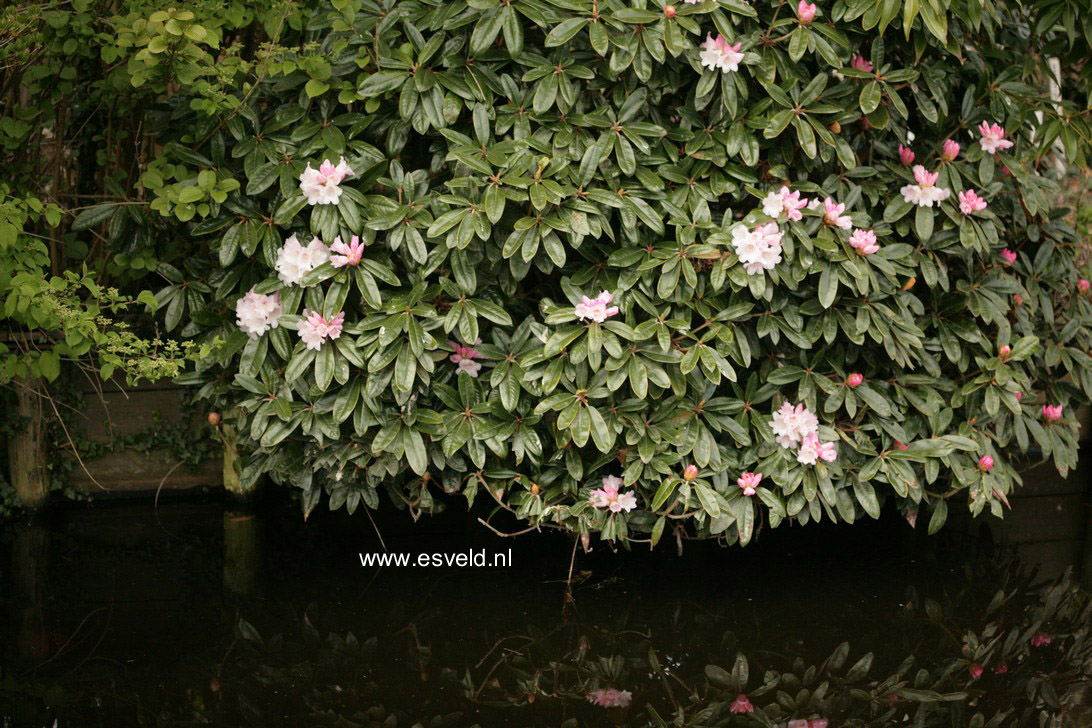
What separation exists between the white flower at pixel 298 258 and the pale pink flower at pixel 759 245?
4.03ft

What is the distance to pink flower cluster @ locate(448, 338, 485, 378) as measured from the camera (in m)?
3.33

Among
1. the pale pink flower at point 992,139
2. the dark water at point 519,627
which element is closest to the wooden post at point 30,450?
the dark water at point 519,627

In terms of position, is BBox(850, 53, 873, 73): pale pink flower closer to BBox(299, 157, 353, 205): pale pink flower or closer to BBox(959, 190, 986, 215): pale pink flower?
BBox(959, 190, 986, 215): pale pink flower

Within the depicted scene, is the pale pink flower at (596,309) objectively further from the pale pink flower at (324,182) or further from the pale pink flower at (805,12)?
the pale pink flower at (805,12)

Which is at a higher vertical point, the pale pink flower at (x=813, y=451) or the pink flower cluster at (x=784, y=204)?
the pink flower cluster at (x=784, y=204)

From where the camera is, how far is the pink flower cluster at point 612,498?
335cm

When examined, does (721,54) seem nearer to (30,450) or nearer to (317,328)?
(317,328)

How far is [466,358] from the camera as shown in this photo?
11.0ft

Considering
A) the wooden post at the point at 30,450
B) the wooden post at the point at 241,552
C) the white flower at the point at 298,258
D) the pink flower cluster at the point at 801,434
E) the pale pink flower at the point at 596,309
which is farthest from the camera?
the wooden post at the point at 30,450

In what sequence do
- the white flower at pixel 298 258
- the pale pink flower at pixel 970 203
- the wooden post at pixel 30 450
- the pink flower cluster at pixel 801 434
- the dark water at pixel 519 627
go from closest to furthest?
the dark water at pixel 519 627, the white flower at pixel 298 258, the pink flower cluster at pixel 801 434, the pale pink flower at pixel 970 203, the wooden post at pixel 30 450

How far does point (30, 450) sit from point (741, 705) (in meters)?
3.00

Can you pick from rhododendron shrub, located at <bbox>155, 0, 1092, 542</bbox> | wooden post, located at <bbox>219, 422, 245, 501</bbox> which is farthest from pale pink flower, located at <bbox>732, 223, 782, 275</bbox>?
wooden post, located at <bbox>219, 422, 245, 501</bbox>

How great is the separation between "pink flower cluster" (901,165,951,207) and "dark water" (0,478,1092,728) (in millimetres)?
1345

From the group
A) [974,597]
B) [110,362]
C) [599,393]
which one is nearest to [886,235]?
[599,393]
